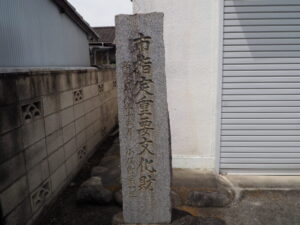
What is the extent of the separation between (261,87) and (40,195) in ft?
15.5

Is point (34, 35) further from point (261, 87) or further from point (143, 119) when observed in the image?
point (261, 87)

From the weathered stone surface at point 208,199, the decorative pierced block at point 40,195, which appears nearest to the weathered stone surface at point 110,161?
the decorative pierced block at point 40,195

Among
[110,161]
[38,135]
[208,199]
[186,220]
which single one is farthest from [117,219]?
[110,161]

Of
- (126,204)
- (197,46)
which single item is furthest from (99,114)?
(126,204)

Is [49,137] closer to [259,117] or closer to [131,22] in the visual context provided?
[131,22]

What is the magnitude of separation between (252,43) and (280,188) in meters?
3.02

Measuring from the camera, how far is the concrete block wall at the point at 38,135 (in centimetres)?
313

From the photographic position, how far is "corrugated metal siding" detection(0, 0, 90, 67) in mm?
3887

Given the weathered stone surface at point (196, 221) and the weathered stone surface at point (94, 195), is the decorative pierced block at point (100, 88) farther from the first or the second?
the weathered stone surface at point (196, 221)

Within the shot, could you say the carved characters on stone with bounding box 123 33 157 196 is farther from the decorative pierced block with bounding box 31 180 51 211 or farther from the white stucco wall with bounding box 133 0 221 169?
the white stucco wall with bounding box 133 0 221 169

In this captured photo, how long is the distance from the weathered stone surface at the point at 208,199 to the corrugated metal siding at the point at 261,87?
115 cm

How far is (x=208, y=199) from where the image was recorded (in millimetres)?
4266

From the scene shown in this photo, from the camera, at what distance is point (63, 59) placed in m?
6.39

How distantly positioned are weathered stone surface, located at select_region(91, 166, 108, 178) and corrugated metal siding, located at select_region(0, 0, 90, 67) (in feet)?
8.91
